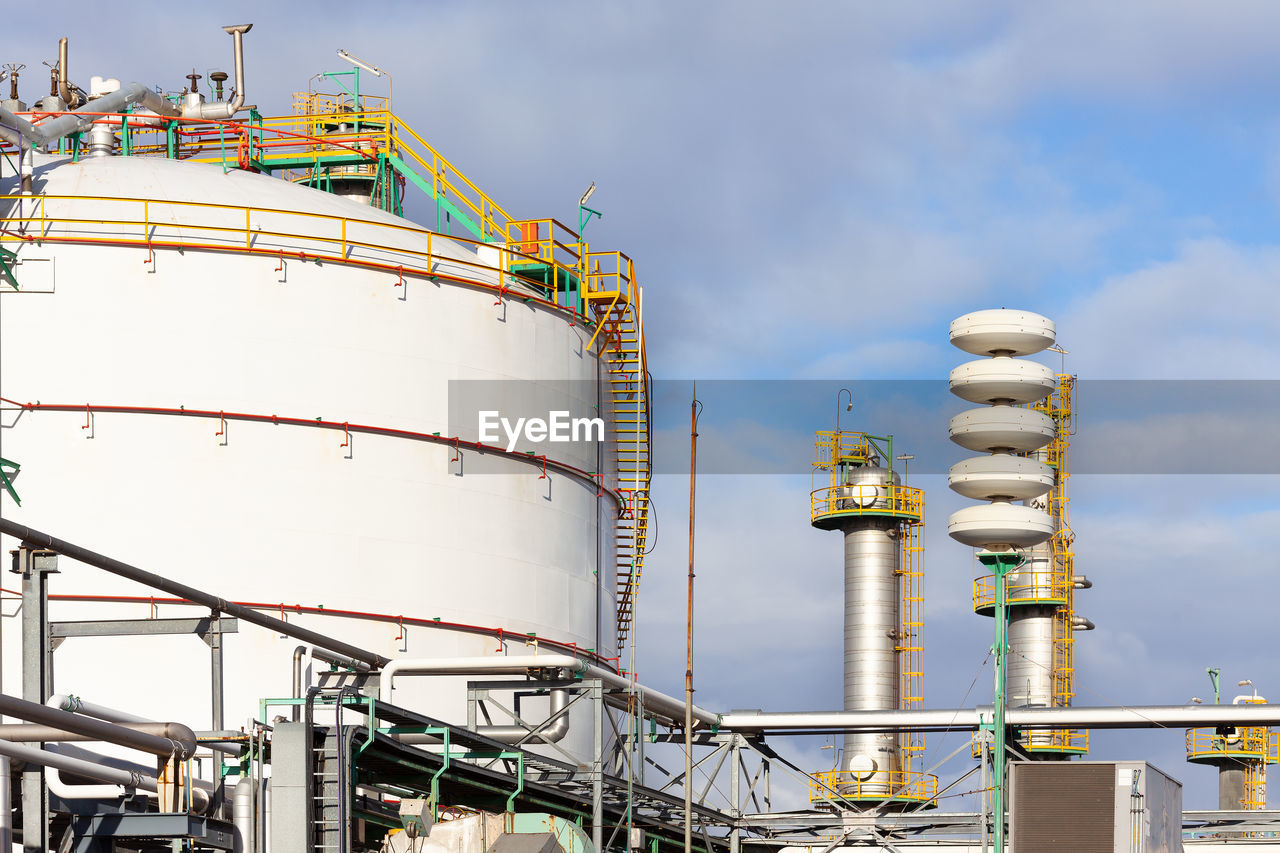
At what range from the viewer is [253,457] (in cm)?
2820

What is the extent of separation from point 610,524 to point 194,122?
12195 millimetres

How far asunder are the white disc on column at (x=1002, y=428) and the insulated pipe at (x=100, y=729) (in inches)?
616

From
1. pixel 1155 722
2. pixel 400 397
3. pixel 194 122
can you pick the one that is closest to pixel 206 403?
pixel 400 397

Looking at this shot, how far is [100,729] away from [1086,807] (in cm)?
1453

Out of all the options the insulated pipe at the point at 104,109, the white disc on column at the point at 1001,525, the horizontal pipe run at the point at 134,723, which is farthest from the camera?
the insulated pipe at the point at 104,109

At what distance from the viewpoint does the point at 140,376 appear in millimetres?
27984

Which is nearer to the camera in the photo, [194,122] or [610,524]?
[610,524]

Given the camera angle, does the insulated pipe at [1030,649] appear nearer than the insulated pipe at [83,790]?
No

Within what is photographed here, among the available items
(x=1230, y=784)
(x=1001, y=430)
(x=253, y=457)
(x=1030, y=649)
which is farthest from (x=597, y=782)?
(x=1230, y=784)

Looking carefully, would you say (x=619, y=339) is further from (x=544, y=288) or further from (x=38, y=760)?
(x=38, y=760)

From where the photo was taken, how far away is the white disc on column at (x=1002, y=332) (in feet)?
103

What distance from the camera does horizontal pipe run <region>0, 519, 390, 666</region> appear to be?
1771cm

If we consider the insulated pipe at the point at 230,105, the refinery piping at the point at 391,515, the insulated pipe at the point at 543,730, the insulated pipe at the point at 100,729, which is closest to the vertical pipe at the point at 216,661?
the refinery piping at the point at 391,515

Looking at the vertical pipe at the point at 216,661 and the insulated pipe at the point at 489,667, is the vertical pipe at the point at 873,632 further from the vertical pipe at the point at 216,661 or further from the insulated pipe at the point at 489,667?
the vertical pipe at the point at 216,661
